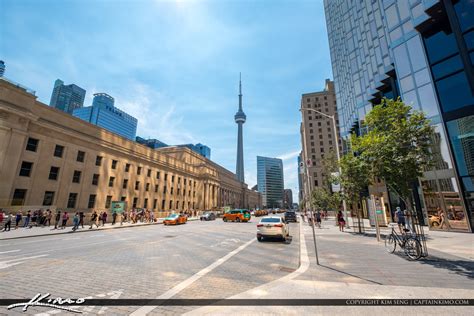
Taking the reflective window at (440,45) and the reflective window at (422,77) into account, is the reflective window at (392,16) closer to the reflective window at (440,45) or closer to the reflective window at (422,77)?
the reflective window at (440,45)

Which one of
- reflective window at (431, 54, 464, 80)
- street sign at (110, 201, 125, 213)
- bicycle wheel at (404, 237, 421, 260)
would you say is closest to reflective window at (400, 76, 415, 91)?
reflective window at (431, 54, 464, 80)

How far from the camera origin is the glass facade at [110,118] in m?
170

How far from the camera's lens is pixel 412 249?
934 cm

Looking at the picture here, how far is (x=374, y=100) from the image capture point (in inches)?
1230

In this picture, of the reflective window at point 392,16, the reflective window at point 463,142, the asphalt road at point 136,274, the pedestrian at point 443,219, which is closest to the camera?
the asphalt road at point 136,274

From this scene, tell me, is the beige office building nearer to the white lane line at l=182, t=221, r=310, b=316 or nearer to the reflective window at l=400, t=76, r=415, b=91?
the reflective window at l=400, t=76, r=415, b=91

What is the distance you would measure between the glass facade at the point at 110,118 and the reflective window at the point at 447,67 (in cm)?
19103

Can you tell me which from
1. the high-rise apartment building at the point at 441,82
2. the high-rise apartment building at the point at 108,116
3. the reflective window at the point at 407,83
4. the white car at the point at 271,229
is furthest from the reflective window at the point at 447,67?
the high-rise apartment building at the point at 108,116

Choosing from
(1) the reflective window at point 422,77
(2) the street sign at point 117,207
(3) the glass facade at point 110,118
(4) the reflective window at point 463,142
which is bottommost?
(2) the street sign at point 117,207

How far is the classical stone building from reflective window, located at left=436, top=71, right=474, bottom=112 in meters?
45.2

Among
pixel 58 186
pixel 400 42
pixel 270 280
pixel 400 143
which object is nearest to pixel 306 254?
pixel 270 280

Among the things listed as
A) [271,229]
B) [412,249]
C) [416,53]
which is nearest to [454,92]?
[416,53]

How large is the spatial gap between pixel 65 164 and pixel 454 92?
46.8 meters

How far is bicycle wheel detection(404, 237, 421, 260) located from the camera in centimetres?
888
